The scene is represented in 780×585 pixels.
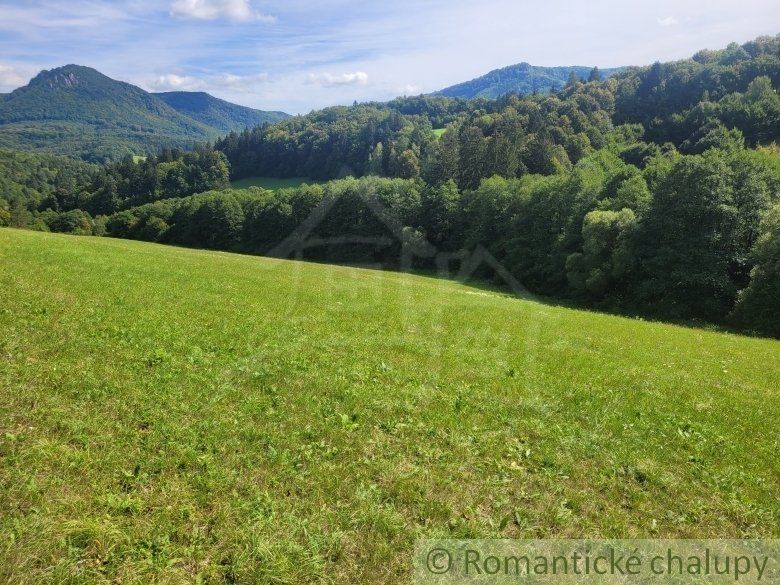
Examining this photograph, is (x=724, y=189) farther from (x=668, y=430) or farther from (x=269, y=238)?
(x=269, y=238)

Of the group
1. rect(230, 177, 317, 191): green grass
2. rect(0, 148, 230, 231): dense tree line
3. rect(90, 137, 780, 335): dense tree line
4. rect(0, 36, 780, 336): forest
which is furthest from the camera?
rect(230, 177, 317, 191): green grass

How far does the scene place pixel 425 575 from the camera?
6.14m

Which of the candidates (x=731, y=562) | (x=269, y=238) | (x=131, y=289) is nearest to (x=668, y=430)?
(x=731, y=562)

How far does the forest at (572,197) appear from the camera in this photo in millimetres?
49906

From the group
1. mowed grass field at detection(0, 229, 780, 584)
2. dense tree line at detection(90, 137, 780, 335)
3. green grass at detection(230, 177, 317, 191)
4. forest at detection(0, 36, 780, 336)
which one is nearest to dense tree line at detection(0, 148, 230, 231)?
forest at detection(0, 36, 780, 336)

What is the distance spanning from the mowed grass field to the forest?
3969cm

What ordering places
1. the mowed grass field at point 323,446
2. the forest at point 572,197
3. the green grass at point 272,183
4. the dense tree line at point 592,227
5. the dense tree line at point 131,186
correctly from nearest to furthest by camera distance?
the mowed grass field at point 323,446 → the dense tree line at point 592,227 → the forest at point 572,197 → the dense tree line at point 131,186 → the green grass at point 272,183

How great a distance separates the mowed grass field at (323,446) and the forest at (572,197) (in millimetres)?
39688

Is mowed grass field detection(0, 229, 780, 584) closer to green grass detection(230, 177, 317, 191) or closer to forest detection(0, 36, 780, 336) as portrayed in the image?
forest detection(0, 36, 780, 336)

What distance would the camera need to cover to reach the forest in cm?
4991

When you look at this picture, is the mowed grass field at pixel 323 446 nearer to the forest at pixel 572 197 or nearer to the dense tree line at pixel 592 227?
the dense tree line at pixel 592 227

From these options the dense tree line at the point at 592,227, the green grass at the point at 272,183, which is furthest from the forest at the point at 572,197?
the green grass at the point at 272,183

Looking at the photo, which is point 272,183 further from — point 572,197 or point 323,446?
point 323,446

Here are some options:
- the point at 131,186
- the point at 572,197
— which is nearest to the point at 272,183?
the point at 131,186
